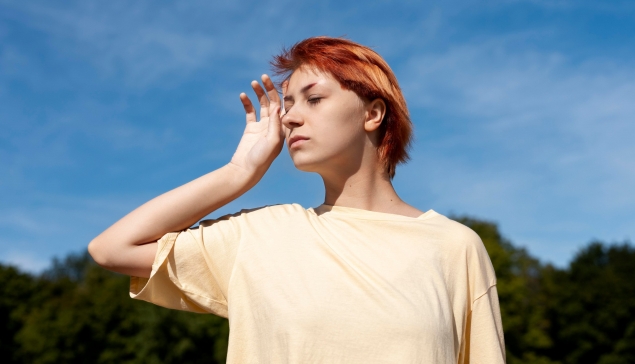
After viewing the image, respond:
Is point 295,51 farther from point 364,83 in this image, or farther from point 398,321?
point 398,321

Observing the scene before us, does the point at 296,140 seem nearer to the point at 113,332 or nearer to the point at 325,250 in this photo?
the point at 325,250

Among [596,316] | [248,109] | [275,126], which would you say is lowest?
[275,126]

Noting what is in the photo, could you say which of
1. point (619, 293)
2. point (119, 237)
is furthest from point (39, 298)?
point (119, 237)

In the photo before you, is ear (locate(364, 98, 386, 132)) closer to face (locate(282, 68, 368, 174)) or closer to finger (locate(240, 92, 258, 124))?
face (locate(282, 68, 368, 174))

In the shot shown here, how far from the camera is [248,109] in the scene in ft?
10.5

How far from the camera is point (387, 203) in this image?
3125mm

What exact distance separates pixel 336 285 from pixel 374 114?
899mm

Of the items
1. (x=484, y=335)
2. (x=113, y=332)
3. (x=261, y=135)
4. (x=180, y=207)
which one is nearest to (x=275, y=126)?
(x=261, y=135)

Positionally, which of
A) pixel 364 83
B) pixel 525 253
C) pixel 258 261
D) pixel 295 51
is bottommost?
pixel 258 261

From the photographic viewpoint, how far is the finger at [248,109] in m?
3.19

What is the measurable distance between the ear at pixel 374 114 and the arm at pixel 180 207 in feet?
1.38

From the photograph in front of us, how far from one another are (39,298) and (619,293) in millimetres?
39455

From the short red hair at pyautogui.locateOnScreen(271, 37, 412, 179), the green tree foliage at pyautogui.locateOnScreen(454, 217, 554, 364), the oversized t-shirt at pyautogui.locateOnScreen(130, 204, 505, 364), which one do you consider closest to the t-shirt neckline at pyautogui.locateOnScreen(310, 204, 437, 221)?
the oversized t-shirt at pyautogui.locateOnScreen(130, 204, 505, 364)

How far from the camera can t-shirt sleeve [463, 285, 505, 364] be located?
2.83 m
